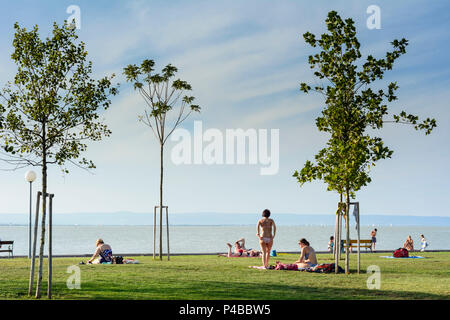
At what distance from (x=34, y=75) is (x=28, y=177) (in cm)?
1697

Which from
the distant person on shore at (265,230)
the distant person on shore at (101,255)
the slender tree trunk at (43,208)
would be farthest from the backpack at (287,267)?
the slender tree trunk at (43,208)

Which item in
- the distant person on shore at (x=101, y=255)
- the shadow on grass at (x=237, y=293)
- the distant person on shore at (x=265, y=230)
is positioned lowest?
the distant person on shore at (x=101, y=255)

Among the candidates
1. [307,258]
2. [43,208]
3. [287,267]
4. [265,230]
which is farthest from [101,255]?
[43,208]

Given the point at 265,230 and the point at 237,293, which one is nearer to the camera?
the point at 237,293

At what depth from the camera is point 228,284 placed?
13891 mm

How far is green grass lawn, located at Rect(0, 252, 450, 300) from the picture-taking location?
11867 millimetres

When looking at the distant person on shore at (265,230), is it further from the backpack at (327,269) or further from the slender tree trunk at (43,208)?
the slender tree trunk at (43,208)

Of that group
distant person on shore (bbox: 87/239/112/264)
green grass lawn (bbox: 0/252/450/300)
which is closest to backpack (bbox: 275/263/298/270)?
green grass lawn (bbox: 0/252/450/300)

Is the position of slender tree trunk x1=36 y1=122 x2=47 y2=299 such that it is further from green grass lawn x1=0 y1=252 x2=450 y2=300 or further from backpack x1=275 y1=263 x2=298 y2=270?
backpack x1=275 y1=263 x2=298 y2=270

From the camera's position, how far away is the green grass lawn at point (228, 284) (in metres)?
11.9

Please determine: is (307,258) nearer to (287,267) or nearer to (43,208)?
(287,267)

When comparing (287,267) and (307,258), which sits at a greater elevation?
(307,258)

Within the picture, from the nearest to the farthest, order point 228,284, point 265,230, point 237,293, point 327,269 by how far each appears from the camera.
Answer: point 237,293, point 228,284, point 327,269, point 265,230
